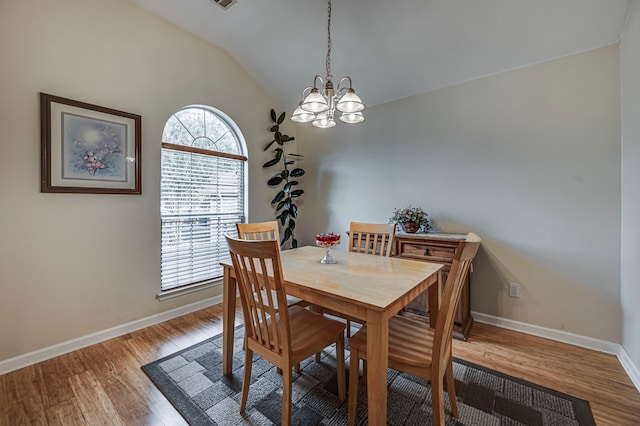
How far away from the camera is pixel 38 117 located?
209cm

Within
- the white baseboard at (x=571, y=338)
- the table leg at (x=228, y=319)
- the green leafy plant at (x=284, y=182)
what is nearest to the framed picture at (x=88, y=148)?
the table leg at (x=228, y=319)

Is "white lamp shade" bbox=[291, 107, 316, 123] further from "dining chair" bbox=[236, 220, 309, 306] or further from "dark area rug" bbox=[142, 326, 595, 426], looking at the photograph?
"dark area rug" bbox=[142, 326, 595, 426]

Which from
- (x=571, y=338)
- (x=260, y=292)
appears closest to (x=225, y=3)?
(x=260, y=292)

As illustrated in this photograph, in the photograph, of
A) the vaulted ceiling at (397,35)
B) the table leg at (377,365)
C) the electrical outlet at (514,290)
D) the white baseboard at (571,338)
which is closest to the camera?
the table leg at (377,365)

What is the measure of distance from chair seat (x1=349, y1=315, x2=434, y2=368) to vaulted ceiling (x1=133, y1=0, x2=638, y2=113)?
100 inches

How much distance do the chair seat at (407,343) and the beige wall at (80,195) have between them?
7.73 feet

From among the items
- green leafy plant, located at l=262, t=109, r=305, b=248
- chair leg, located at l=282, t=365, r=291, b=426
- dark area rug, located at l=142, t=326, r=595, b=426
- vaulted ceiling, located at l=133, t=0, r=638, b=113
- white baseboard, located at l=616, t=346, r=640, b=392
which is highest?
vaulted ceiling, located at l=133, t=0, r=638, b=113

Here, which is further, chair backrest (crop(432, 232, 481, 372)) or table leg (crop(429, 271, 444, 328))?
table leg (crop(429, 271, 444, 328))

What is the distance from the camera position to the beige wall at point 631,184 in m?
1.83

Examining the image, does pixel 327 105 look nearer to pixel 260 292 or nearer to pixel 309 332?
pixel 260 292

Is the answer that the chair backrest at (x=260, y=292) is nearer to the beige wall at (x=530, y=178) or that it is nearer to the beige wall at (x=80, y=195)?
the beige wall at (x=80, y=195)

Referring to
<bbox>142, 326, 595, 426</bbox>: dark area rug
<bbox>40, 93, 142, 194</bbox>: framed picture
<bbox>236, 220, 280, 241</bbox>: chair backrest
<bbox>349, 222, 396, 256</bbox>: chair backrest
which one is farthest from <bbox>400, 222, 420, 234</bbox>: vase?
<bbox>40, 93, 142, 194</bbox>: framed picture

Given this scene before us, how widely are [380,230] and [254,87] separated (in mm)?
2691

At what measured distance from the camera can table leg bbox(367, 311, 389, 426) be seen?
1.22 metres
